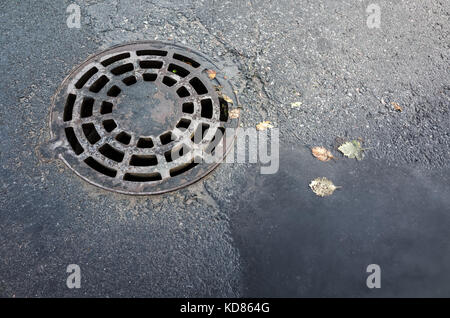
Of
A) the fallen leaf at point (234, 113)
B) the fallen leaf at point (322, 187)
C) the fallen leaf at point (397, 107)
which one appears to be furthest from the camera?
the fallen leaf at point (397, 107)

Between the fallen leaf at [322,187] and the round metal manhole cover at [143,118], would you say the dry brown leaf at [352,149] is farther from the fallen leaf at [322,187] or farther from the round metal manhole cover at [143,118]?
the round metal manhole cover at [143,118]

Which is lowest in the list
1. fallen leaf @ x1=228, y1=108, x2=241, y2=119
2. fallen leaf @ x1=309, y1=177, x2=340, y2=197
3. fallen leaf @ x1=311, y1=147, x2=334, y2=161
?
fallen leaf @ x1=309, y1=177, x2=340, y2=197

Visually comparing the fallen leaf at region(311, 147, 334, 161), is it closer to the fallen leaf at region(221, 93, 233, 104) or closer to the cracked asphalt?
the cracked asphalt

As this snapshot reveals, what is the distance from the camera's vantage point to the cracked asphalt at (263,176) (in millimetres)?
1893

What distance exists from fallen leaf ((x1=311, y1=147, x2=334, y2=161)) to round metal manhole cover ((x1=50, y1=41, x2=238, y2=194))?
1.80ft

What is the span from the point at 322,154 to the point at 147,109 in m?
1.19

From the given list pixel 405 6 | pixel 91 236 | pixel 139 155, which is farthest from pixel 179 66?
pixel 405 6

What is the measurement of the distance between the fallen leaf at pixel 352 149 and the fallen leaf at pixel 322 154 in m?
0.09

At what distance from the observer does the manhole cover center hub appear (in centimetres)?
233

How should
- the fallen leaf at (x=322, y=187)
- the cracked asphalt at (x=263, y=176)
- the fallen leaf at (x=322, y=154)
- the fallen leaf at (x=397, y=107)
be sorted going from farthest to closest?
the fallen leaf at (x=397, y=107)
the fallen leaf at (x=322, y=154)
the fallen leaf at (x=322, y=187)
the cracked asphalt at (x=263, y=176)

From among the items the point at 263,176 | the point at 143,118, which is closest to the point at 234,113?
the point at 263,176

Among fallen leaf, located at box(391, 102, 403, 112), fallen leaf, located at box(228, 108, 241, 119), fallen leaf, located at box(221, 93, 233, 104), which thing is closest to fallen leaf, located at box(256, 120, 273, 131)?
fallen leaf, located at box(228, 108, 241, 119)

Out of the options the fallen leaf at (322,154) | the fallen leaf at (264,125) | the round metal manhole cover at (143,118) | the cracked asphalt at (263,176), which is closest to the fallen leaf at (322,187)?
the cracked asphalt at (263,176)
